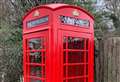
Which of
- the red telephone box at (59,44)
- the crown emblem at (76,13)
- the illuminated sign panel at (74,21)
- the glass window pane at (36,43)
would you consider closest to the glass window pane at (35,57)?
the red telephone box at (59,44)

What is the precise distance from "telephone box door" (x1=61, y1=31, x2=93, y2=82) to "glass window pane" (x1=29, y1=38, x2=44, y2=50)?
1.58 feet

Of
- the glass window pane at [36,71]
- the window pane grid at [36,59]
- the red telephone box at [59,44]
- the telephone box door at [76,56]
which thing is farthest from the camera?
the glass window pane at [36,71]

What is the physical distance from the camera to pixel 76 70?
5688 mm

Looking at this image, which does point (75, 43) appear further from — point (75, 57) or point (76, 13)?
point (76, 13)

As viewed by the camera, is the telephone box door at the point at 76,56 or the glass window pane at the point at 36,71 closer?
the telephone box door at the point at 76,56

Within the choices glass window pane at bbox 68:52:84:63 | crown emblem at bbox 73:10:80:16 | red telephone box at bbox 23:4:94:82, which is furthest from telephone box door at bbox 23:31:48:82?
crown emblem at bbox 73:10:80:16

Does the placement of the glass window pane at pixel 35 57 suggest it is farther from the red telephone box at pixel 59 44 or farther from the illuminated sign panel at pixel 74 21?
the illuminated sign panel at pixel 74 21

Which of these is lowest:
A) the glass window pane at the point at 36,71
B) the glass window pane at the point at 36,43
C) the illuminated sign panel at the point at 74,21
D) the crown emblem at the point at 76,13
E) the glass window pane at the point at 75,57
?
the glass window pane at the point at 36,71

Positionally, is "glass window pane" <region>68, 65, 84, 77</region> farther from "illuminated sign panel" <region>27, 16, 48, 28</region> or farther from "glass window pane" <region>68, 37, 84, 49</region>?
"illuminated sign panel" <region>27, 16, 48, 28</region>

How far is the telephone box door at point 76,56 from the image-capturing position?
17.9 feet

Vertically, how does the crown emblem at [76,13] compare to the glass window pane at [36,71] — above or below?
above

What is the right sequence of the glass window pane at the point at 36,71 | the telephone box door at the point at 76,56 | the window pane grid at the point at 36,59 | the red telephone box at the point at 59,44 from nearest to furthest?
the red telephone box at the point at 59,44
the telephone box door at the point at 76,56
the window pane grid at the point at 36,59
the glass window pane at the point at 36,71

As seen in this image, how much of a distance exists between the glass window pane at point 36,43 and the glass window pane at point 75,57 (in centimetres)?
59

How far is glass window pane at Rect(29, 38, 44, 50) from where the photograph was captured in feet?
18.4
